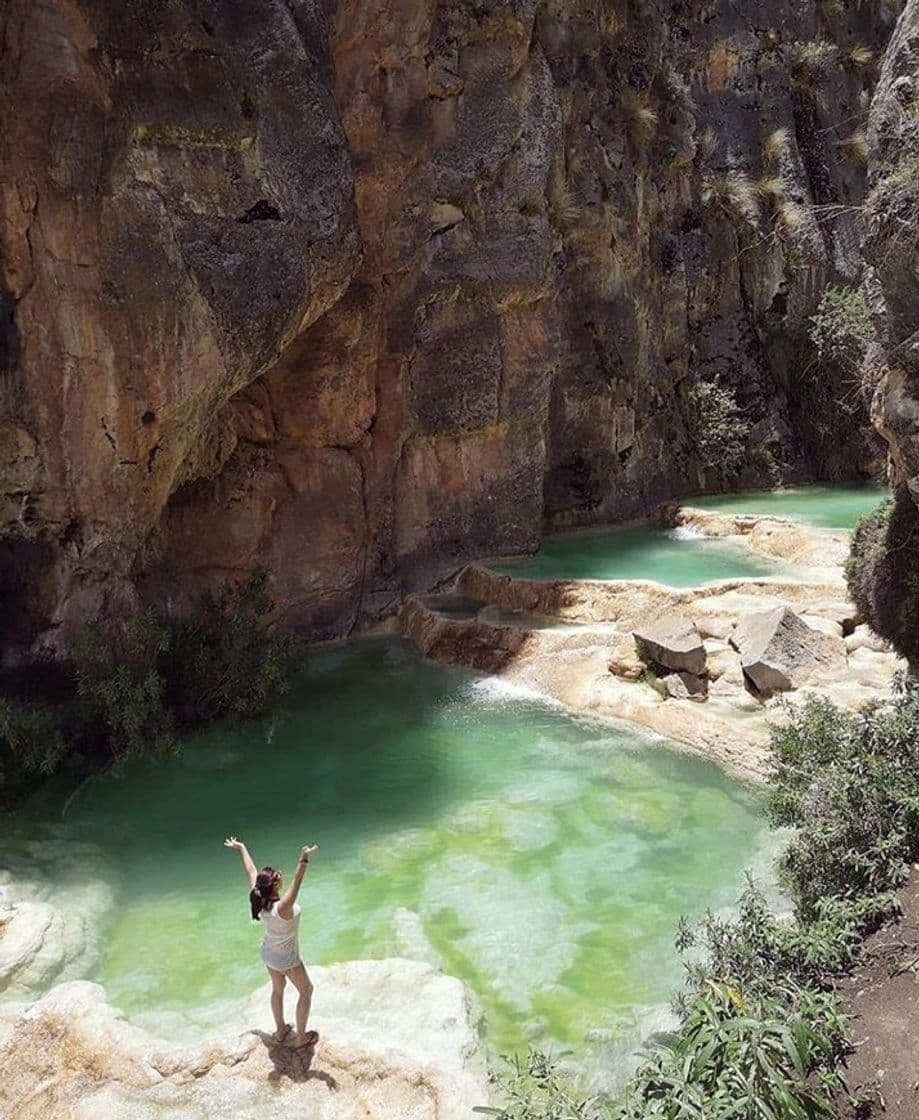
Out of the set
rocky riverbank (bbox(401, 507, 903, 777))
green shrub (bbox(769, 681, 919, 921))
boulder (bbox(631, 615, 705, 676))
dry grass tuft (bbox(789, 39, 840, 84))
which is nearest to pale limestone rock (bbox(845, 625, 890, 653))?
rocky riverbank (bbox(401, 507, 903, 777))

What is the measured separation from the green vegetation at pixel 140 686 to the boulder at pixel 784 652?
5.91m

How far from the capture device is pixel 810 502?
71.7 ft

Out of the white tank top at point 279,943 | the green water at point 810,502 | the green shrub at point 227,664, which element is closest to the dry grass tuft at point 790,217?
the green water at point 810,502

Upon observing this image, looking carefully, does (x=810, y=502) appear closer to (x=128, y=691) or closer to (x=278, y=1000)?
(x=128, y=691)

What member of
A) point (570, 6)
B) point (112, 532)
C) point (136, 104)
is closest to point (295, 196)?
point (136, 104)

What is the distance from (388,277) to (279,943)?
12.6m

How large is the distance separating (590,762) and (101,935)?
203 inches

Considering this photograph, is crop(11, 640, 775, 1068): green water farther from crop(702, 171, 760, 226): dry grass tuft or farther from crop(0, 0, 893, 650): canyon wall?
crop(702, 171, 760, 226): dry grass tuft

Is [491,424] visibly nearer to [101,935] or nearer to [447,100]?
[447,100]

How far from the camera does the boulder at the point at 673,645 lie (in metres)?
10.6

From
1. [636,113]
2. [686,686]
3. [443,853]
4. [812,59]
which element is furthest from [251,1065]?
[812,59]

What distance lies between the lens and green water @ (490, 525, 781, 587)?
14.8 meters

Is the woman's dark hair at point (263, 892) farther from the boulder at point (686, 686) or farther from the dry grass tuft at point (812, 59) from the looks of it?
the dry grass tuft at point (812, 59)

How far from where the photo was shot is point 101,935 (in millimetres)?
6664
